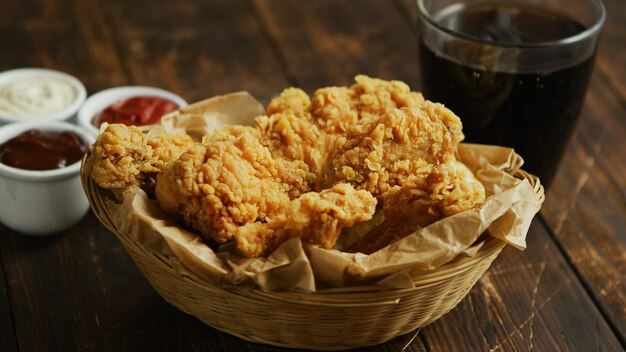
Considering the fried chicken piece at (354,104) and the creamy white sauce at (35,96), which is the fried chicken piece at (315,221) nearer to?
the fried chicken piece at (354,104)

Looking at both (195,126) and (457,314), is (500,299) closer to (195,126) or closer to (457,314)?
(457,314)

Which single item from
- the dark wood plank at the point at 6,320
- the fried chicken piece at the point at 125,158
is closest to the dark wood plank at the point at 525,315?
the fried chicken piece at the point at 125,158

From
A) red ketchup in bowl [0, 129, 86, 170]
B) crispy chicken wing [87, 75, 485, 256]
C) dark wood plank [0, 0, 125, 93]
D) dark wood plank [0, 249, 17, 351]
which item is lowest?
dark wood plank [0, 0, 125, 93]

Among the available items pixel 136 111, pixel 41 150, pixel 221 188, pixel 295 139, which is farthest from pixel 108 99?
pixel 221 188

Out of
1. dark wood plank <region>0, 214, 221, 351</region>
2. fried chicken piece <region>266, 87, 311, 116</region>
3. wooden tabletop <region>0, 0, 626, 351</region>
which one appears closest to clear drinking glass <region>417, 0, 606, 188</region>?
wooden tabletop <region>0, 0, 626, 351</region>

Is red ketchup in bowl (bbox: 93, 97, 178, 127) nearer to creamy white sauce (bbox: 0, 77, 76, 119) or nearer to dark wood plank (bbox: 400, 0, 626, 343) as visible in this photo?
creamy white sauce (bbox: 0, 77, 76, 119)

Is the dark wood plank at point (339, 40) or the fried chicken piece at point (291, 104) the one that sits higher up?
the fried chicken piece at point (291, 104)

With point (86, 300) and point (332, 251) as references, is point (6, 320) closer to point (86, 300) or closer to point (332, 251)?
point (86, 300)
